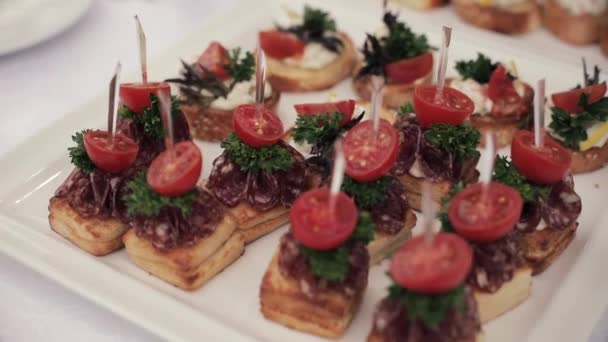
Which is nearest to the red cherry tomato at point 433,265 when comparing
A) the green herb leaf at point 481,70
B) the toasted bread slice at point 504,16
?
the green herb leaf at point 481,70

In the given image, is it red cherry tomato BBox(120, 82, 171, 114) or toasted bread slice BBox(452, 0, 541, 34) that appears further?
toasted bread slice BBox(452, 0, 541, 34)

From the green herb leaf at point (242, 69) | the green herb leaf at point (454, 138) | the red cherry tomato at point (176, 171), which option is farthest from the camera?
the green herb leaf at point (242, 69)

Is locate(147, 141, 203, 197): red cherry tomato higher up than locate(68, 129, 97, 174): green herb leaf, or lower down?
higher up

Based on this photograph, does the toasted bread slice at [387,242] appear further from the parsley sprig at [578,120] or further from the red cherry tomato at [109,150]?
the red cherry tomato at [109,150]

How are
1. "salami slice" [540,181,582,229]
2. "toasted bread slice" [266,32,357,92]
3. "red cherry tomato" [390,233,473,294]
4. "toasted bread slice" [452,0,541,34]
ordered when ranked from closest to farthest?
"red cherry tomato" [390,233,473,294], "salami slice" [540,181,582,229], "toasted bread slice" [266,32,357,92], "toasted bread slice" [452,0,541,34]

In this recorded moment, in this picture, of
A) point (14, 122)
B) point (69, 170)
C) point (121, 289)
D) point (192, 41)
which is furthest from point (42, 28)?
point (121, 289)

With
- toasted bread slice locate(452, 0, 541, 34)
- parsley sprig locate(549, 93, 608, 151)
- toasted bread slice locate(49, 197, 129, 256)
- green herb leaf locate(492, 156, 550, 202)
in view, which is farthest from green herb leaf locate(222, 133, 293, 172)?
toasted bread slice locate(452, 0, 541, 34)

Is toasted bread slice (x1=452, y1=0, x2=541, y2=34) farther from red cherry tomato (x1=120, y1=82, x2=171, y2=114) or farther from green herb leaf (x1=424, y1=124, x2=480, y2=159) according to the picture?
red cherry tomato (x1=120, y1=82, x2=171, y2=114)
